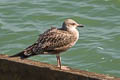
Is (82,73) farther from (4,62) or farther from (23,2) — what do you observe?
(23,2)

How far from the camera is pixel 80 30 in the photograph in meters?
12.5

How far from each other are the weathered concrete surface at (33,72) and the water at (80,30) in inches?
160

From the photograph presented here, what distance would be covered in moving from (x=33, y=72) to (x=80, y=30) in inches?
263

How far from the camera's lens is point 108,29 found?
1226 centimetres

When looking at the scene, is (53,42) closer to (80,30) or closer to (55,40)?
(55,40)

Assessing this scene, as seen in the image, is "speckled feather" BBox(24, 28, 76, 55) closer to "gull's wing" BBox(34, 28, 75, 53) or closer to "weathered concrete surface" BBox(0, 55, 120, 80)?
"gull's wing" BBox(34, 28, 75, 53)

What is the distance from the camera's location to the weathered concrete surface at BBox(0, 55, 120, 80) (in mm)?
5574

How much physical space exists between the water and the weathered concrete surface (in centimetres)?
408

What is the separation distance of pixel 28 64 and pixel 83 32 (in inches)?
253

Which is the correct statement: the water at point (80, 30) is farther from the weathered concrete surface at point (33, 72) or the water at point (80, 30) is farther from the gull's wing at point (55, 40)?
the weathered concrete surface at point (33, 72)

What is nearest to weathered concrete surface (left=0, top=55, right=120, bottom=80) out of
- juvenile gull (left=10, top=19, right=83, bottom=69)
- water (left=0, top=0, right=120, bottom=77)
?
juvenile gull (left=10, top=19, right=83, bottom=69)

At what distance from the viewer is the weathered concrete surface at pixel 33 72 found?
5.57m

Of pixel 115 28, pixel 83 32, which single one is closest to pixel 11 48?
pixel 83 32

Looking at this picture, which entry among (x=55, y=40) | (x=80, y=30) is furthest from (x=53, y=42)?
(x=80, y=30)
